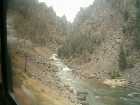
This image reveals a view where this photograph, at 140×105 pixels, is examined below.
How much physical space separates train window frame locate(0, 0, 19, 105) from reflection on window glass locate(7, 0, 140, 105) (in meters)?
0.15

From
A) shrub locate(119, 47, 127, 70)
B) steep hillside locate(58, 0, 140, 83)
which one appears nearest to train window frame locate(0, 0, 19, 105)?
steep hillside locate(58, 0, 140, 83)

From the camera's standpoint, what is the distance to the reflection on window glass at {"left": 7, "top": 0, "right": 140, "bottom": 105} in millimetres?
1588

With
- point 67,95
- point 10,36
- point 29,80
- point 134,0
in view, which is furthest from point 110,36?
point 10,36

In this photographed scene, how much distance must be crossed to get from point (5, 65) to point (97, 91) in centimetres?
171

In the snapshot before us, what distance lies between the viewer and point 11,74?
3258mm

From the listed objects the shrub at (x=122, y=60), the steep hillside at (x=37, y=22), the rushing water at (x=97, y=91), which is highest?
the steep hillside at (x=37, y=22)

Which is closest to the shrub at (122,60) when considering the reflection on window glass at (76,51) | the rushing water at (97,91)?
the reflection on window glass at (76,51)

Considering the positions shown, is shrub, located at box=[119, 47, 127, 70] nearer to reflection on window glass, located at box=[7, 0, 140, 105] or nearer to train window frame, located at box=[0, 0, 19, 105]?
reflection on window glass, located at box=[7, 0, 140, 105]

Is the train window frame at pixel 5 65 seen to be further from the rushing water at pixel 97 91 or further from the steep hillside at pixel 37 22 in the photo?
the rushing water at pixel 97 91

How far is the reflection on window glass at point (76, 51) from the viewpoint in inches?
62.5

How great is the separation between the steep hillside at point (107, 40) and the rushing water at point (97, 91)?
7 centimetres

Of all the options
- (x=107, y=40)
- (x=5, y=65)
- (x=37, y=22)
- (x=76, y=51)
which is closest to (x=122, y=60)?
(x=107, y=40)

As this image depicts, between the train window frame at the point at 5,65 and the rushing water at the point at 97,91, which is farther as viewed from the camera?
the train window frame at the point at 5,65

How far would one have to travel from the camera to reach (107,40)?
68.1 inches
